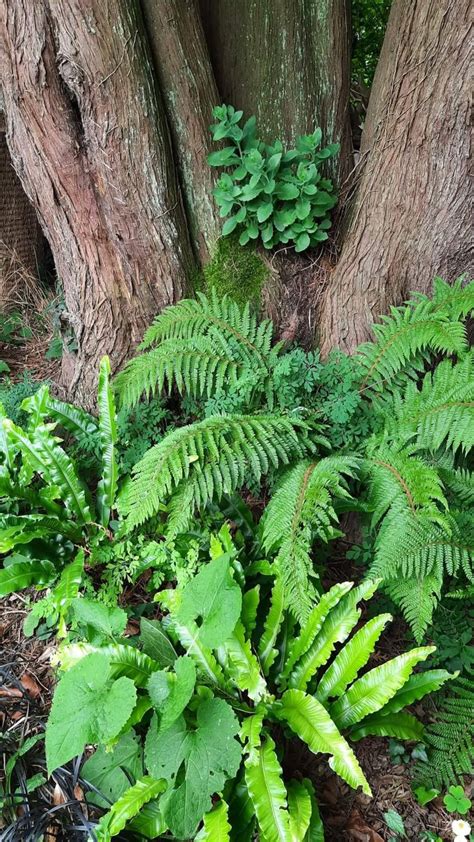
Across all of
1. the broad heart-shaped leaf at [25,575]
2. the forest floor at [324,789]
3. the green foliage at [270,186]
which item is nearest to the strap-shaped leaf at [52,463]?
the broad heart-shaped leaf at [25,575]

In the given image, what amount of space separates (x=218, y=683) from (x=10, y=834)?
78cm

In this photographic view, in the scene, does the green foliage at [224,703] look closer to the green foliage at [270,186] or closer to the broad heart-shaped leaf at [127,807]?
the broad heart-shaped leaf at [127,807]

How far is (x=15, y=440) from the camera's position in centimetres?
249

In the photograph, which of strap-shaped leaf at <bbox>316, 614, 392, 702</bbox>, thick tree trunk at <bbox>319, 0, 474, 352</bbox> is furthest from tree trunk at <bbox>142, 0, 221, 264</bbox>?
strap-shaped leaf at <bbox>316, 614, 392, 702</bbox>

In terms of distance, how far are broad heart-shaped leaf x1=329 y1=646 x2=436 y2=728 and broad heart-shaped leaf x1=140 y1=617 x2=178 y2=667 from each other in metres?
0.59

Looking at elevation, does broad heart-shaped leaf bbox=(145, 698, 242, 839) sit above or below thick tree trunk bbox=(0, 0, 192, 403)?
below

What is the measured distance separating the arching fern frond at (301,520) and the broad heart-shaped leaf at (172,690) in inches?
16.7

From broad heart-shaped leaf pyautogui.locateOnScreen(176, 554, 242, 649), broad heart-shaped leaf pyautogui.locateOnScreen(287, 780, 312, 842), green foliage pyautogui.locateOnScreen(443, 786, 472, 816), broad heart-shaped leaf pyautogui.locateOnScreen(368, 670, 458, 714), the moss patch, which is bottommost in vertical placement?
green foliage pyautogui.locateOnScreen(443, 786, 472, 816)

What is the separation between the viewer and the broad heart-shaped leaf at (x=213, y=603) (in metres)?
1.71

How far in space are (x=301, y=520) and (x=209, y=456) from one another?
1.42 ft

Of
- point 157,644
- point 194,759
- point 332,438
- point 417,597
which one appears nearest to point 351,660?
point 417,597

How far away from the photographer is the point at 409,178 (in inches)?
98.7

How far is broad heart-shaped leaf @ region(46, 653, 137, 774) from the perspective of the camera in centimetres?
156

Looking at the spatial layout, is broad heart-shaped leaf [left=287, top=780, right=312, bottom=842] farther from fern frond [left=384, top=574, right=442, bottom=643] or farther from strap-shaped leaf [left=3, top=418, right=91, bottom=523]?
strap-shaped leaf [left=3, top=418, right=91, bottom=523]
